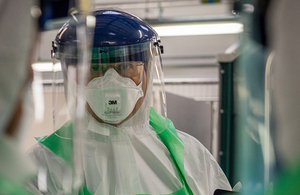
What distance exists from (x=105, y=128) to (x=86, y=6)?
0.44m

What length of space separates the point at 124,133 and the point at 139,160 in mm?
95

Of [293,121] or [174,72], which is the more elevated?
[293,121]

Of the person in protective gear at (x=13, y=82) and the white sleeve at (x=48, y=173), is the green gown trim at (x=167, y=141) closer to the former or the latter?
the white sleeve at (x=48, y=173)

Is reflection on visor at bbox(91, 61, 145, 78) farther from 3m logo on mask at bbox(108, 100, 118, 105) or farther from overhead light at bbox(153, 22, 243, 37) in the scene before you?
overhead light at bbox(153, 22, 243, 37)

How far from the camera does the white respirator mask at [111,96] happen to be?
723 mm

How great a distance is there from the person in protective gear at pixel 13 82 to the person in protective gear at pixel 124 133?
236 mm

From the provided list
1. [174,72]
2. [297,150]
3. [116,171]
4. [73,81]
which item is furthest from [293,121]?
[174,72]

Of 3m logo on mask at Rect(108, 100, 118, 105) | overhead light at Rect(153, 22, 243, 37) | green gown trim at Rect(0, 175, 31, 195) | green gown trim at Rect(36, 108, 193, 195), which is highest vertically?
overhead light at Rect(153, 22, 243, 37)

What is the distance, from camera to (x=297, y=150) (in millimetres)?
260

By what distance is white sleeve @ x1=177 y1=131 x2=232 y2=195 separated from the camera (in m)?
0.85

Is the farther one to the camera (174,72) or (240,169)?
(174,72)

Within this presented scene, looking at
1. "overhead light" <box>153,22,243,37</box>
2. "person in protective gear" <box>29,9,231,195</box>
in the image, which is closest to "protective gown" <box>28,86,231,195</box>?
"person in protective gear" <box>29,9,231,195</box>

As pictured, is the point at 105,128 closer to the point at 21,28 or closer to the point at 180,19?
the point at 21,28

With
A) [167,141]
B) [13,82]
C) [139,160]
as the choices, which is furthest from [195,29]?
[13,82]
